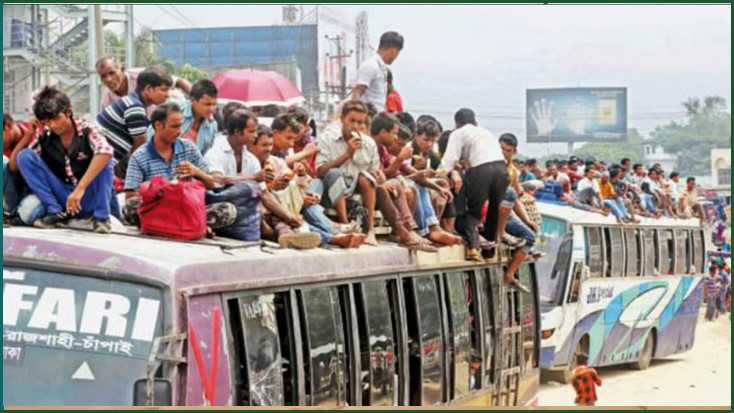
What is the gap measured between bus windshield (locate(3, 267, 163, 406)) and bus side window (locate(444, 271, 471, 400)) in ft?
12.9

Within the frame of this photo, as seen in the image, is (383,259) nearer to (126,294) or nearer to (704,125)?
(126,294)

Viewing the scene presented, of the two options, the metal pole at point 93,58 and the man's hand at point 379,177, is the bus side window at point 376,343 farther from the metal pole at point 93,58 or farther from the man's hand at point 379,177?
the metal pole at point 93,58

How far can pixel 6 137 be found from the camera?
25.6ft

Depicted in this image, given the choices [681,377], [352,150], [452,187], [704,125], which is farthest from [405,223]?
[704,125]

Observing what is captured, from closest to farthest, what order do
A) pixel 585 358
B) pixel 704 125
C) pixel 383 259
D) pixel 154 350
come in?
pixel 154 350, pixel 383 259, pixel 585 358, pixel 704 125

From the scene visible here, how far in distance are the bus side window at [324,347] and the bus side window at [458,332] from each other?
2.04m

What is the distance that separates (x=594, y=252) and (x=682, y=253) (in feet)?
12.7

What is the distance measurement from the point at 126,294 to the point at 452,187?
4.92 metres

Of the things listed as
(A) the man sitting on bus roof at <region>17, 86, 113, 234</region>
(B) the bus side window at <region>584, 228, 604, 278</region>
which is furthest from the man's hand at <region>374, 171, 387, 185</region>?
(B) the bus side window at <region>584, 228, 604, 278</region>

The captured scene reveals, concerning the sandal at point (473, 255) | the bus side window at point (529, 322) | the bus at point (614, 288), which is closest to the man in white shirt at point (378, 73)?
the sandal at point (473, 255)

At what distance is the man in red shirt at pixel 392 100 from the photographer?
11578 millimetres

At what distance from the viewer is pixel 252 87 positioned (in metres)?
16.2

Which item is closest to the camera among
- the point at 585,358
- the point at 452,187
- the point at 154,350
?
the point at 154,350

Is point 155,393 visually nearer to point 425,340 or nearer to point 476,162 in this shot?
point 425,340
